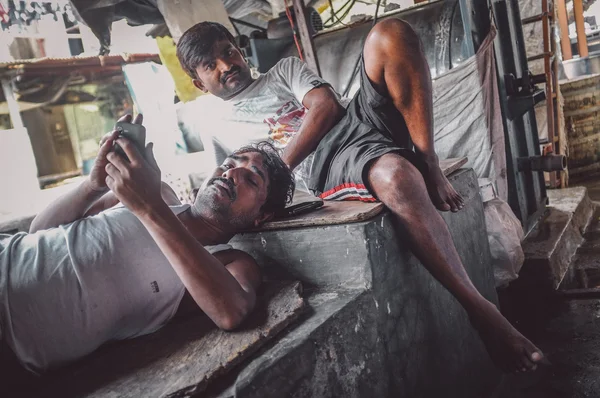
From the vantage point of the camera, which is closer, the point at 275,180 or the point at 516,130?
the point at 275,180

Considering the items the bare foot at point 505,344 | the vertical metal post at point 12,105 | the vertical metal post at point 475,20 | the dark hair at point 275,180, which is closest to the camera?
the bare foot at point 505,344

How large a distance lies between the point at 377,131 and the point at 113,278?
4.70 feet

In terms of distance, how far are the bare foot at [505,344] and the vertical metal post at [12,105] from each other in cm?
522

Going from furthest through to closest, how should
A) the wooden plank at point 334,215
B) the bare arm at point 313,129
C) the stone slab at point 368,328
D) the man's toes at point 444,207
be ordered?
the bare arm at point 313,129
the man's toes at point 444,207
the wooden plank at point 334,215
the stone slab at point 368,328

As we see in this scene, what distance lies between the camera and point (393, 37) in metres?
2.06

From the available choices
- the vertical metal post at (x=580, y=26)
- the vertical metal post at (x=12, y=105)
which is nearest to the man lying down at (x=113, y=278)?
the vertical metal post at (x=12, y=105)

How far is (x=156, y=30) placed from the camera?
5414 mm

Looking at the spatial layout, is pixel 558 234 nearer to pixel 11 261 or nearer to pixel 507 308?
pixel 507 308

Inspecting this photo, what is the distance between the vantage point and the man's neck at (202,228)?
1950 millimetres

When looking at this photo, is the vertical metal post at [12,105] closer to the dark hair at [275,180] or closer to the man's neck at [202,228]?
the dark hair at [275,180]

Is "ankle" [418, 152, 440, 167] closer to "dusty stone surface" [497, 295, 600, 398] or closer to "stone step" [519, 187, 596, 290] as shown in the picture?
"dusty stone surface" [497, 295, 600, 398]

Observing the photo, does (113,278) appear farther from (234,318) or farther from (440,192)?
(440,192)

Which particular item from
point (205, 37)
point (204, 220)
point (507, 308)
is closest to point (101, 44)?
point (205, 37)

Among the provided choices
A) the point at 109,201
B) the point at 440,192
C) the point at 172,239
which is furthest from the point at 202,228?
the point at 440,192
